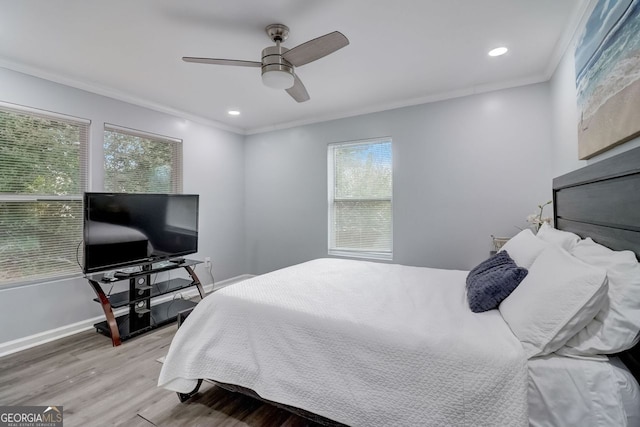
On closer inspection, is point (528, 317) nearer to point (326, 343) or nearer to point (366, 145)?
point (326, 343)

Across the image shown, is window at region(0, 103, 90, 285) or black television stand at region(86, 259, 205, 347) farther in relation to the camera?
black television stand at region(86, 259, 205, 347)

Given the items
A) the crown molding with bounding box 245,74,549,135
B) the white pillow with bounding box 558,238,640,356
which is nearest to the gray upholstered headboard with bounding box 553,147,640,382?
the white pillow with bounding box 558,238,640,356

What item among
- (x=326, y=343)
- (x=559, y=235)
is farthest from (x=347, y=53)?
(x=326, y=343)

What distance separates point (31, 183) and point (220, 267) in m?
2.40

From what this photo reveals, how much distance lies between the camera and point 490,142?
3.18 metres

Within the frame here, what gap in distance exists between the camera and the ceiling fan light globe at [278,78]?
2068mm

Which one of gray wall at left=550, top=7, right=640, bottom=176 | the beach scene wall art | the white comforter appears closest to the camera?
the white comforter

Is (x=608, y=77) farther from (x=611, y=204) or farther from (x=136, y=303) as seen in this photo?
(x=136, y=303)

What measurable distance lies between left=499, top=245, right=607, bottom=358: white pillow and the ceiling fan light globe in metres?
1.93

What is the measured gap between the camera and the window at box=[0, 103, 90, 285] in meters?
2.63
